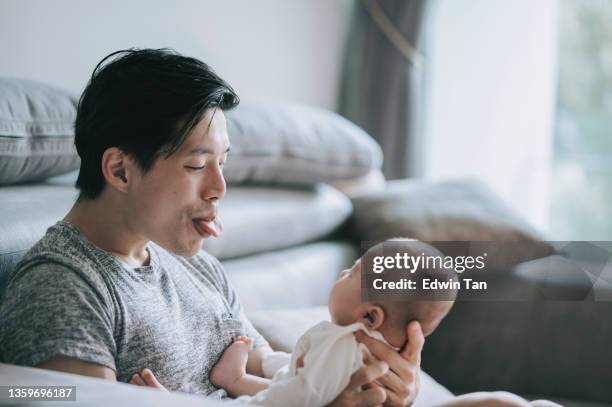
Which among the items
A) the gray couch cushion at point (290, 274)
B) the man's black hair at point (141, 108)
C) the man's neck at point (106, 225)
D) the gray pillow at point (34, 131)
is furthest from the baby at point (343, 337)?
the gray couch cushion at point (290, 274)

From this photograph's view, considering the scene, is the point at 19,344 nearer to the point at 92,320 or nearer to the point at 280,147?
the point at 92,320

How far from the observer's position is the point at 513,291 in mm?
2051

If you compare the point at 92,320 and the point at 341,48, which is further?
the point at 341,48

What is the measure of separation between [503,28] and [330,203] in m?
1.77

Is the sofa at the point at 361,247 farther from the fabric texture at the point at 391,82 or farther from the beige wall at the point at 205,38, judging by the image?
the fabric texture at the point at 391,82

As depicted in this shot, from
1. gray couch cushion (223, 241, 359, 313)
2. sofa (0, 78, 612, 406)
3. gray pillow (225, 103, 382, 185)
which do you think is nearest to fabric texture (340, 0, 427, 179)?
gray pillow (225, 103, 382, 185)

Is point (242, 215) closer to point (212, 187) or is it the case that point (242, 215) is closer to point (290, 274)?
point (290, 274)

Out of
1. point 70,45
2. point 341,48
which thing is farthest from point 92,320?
point 341,48

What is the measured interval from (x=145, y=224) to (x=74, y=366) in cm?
26

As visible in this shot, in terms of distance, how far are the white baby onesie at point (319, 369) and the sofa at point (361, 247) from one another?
1.44 ft

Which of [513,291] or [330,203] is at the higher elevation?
[330,203]

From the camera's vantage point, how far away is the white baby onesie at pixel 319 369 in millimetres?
994

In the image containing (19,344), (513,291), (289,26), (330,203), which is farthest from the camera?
(289,26)

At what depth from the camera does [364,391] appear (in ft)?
3.39
